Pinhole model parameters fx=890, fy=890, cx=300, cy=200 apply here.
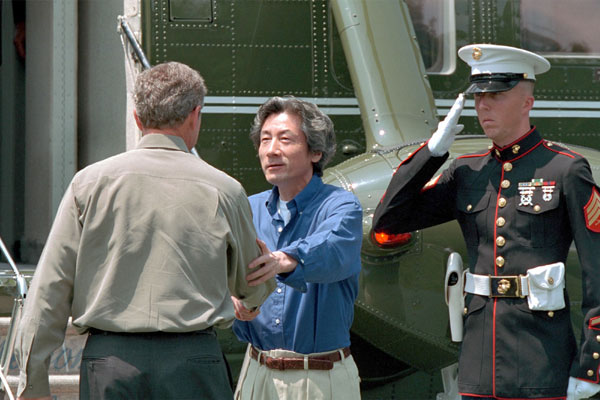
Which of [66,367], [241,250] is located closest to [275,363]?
[241,250]

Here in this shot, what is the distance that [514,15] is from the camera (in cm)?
511

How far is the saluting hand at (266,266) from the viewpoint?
253 centimetres

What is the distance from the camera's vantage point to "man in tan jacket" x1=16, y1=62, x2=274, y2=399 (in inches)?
88.6

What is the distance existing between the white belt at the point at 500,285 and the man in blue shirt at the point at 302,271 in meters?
0.41

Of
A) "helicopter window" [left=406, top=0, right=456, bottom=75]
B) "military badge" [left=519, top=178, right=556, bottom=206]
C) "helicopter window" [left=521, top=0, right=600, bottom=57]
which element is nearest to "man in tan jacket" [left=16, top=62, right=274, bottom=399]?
"military badge" [left=519, top=178, right=556, bottom=206]

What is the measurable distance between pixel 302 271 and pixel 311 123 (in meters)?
0.60

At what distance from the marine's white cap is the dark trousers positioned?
1.32m

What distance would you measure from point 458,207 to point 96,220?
1.31 m

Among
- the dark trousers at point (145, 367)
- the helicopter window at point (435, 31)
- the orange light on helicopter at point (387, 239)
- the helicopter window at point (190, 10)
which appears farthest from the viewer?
the helicopter window at point (435, 31)

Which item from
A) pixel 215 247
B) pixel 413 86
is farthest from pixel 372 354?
pixel 215 247

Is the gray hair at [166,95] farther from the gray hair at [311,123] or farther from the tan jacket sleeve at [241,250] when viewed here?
the gray hair at [311,123]

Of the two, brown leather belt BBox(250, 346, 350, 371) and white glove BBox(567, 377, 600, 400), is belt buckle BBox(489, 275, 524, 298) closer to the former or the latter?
white glove BBox(567, 377, 600, 400)

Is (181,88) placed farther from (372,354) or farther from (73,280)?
(372,354)

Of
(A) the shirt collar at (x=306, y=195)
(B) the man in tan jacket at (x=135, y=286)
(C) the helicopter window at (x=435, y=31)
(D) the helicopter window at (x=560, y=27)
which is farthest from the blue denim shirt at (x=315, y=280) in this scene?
(D) the helicopter window at (x=560, y=27)
